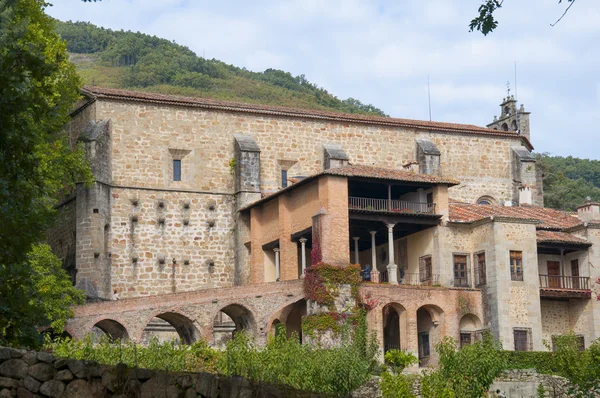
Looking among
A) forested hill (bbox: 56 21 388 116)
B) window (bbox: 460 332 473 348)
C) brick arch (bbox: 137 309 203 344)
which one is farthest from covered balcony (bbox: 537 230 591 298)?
forested hill (bbox: 56 21 388 116)

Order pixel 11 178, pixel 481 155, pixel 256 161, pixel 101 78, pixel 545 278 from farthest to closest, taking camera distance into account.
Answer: pixel 101 78, pixel 481 155, pixel 256 161, pixel 545 278, pixel 11 178

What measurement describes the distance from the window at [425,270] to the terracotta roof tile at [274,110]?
975 cm

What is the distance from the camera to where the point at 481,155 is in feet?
194

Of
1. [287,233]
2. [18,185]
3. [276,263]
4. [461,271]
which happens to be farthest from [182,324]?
[18,185]

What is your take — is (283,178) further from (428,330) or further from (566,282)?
(566,282)

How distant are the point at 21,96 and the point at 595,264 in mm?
36735

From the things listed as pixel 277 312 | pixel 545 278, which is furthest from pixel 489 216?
pixel 277 312

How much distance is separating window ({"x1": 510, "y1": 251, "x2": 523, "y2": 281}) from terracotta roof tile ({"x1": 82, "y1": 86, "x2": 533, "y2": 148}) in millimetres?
11451

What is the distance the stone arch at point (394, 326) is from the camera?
47.0m

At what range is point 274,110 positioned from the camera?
55250mm

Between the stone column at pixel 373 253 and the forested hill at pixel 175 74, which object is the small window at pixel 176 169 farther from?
the forested hill at pixel 175 74

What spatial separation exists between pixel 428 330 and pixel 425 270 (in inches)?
103

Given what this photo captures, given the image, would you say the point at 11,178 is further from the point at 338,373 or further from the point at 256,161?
the point at 256,161

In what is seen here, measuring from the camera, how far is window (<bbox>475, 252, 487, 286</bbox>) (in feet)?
159
